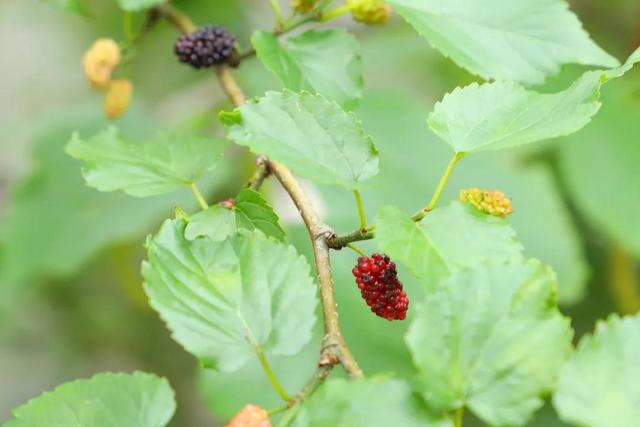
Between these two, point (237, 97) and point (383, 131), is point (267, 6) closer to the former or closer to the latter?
point (383, 131)

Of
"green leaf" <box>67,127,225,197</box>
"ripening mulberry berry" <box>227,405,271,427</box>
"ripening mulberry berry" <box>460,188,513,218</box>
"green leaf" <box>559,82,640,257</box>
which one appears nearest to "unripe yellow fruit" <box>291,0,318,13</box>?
"green leaf" <box>67,127,225,197</box>

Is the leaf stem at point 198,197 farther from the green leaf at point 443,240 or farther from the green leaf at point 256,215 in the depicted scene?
the green leaf at point 443,240

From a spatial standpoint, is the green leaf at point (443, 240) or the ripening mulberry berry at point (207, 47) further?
the ripening mulberry berry at point (207, 47)

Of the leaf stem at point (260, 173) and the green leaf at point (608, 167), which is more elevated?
the leaf stem at point (260, 173)

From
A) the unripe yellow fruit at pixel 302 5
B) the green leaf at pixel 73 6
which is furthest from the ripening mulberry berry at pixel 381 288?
the green leaf at pixel 73 6

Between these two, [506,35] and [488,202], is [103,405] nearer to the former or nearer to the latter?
[488,202]

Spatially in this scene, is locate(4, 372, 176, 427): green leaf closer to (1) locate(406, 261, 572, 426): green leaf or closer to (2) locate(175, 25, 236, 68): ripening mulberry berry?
(1) locate(406, 261, 572, 426): green leaf

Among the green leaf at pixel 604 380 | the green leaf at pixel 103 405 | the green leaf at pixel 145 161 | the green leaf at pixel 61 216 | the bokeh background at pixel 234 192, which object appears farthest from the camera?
the green leaf at pixel 61 216
